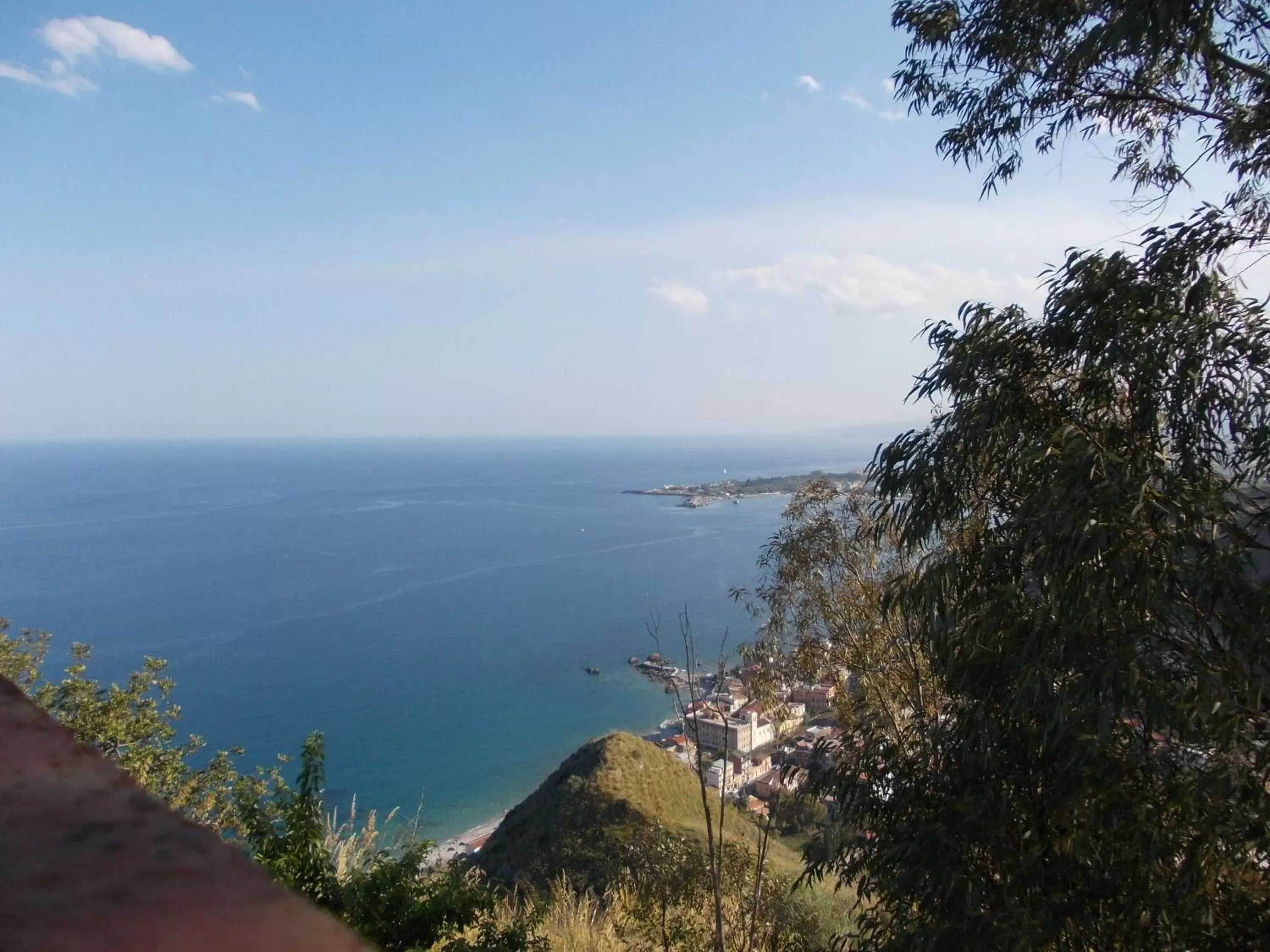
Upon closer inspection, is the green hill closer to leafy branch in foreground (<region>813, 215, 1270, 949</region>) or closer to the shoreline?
the shoreline

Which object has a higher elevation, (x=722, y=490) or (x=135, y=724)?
(x=135, y=724)

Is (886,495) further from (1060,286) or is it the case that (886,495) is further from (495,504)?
(495,504)

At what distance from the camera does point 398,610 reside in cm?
2731

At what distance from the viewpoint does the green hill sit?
945cm

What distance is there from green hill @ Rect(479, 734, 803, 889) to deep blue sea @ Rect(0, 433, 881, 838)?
74.0 inches

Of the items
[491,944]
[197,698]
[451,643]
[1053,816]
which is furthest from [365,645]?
[1053,816]

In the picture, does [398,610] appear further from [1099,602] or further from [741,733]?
[1099,602]

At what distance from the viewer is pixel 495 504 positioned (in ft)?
172

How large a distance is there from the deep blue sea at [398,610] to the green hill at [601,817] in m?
1.88

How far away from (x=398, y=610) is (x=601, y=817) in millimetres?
17695

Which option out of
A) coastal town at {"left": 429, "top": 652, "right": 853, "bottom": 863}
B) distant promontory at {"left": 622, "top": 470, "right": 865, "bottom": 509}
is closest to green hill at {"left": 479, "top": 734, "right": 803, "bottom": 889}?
coastal town at {"left": 429, "top": 652, "right": 853, "bottom": 863}

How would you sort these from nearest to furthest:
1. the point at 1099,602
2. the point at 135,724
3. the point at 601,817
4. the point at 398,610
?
the point at 1099,602 < the point at 135,724 < the point at 601,817 < the point at 398,610

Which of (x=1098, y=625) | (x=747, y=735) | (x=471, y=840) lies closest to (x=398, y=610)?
(x=471, y=840)

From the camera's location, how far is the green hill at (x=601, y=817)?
31.0 feet
